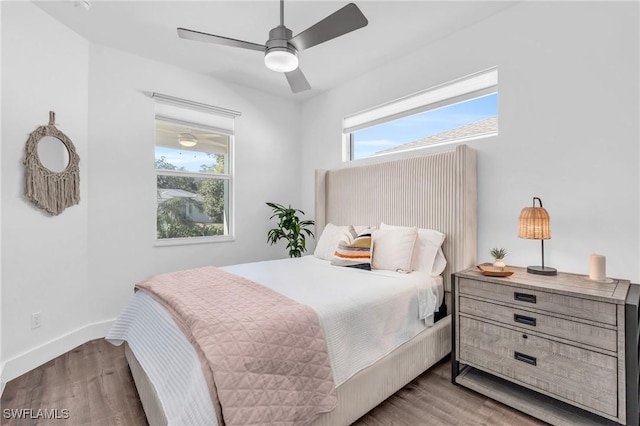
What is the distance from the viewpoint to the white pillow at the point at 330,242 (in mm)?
3168

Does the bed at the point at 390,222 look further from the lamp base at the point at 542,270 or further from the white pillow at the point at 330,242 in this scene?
the lamp base at the point at 542,270

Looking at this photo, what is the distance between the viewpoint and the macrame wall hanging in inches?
92.6

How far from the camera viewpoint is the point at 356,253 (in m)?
2.71

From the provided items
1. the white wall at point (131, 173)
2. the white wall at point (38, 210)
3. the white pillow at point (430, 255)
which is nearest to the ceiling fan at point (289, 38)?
the white wall at point (38, 210)

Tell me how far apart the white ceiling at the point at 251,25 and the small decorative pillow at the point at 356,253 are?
185cm

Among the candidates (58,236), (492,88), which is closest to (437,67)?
(492,88)

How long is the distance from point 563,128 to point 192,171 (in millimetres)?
3581

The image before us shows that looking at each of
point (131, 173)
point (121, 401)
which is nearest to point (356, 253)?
point (121, 401)

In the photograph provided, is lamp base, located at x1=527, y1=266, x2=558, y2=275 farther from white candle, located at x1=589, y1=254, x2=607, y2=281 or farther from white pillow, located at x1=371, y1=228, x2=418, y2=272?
white pillow, located at x1=371, y1=228, x2=418, y2=272

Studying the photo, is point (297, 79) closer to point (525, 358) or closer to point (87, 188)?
point (87, 188)

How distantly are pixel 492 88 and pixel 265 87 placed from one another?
265 cm

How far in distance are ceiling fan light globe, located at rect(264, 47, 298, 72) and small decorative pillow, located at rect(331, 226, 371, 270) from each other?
61.4 inches

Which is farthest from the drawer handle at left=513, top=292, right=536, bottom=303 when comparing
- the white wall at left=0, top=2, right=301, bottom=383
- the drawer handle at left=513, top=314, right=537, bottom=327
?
the white wall at left=0, top=2, right=301, bottom=383

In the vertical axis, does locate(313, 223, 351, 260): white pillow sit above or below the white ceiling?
below
